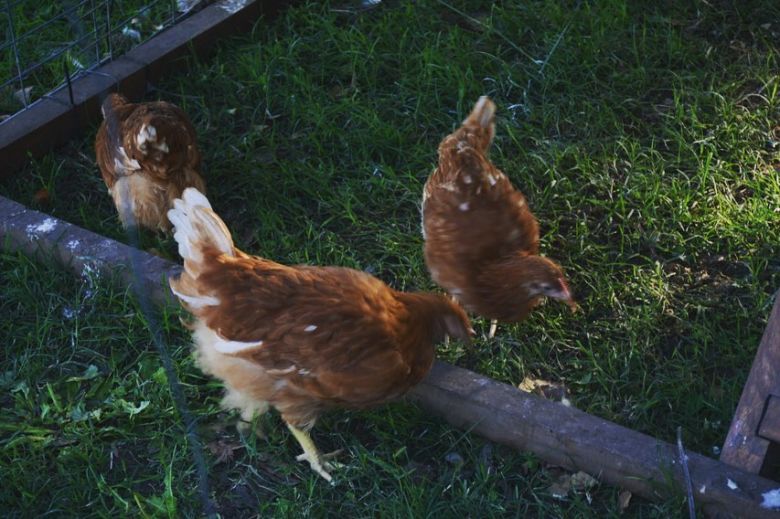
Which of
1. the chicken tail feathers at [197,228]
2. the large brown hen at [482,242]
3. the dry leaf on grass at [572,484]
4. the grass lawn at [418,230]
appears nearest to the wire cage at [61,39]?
the grass lawn at [418,230]

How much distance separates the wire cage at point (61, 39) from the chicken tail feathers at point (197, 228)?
1.67 meters

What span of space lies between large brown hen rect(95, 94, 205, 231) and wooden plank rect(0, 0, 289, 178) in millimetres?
468

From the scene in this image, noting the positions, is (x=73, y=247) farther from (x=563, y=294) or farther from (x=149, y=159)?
(x=563, y=294)

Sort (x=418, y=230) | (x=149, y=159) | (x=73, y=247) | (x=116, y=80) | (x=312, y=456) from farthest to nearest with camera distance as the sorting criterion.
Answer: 1. (x=116, y=80)
2. (x=418, y=230)
3. (x=149, y=159)
4. (x=73, y=247)
5. (x=312, y=456)

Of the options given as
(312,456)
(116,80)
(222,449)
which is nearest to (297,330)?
(312,456)

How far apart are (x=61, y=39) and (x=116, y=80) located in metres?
0.65

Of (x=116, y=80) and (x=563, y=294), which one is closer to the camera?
(x=563, y=294)

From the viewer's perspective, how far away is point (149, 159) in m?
4.03

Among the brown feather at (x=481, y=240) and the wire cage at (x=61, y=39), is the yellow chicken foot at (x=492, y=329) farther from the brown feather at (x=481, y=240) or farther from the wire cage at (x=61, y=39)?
the wire cage at (x=61, y=39)

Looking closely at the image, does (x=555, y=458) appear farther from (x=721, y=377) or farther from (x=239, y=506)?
(x=239, y=506)

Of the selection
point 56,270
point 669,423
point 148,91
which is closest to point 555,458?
point 669,423

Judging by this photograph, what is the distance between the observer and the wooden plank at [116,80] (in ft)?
14.7

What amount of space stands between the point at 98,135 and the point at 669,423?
259 cm

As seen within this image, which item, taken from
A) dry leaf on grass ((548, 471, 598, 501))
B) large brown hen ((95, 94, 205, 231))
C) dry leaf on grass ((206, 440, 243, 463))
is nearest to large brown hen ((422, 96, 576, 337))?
dry leaf on grass ((548, 471, 598, 501))
